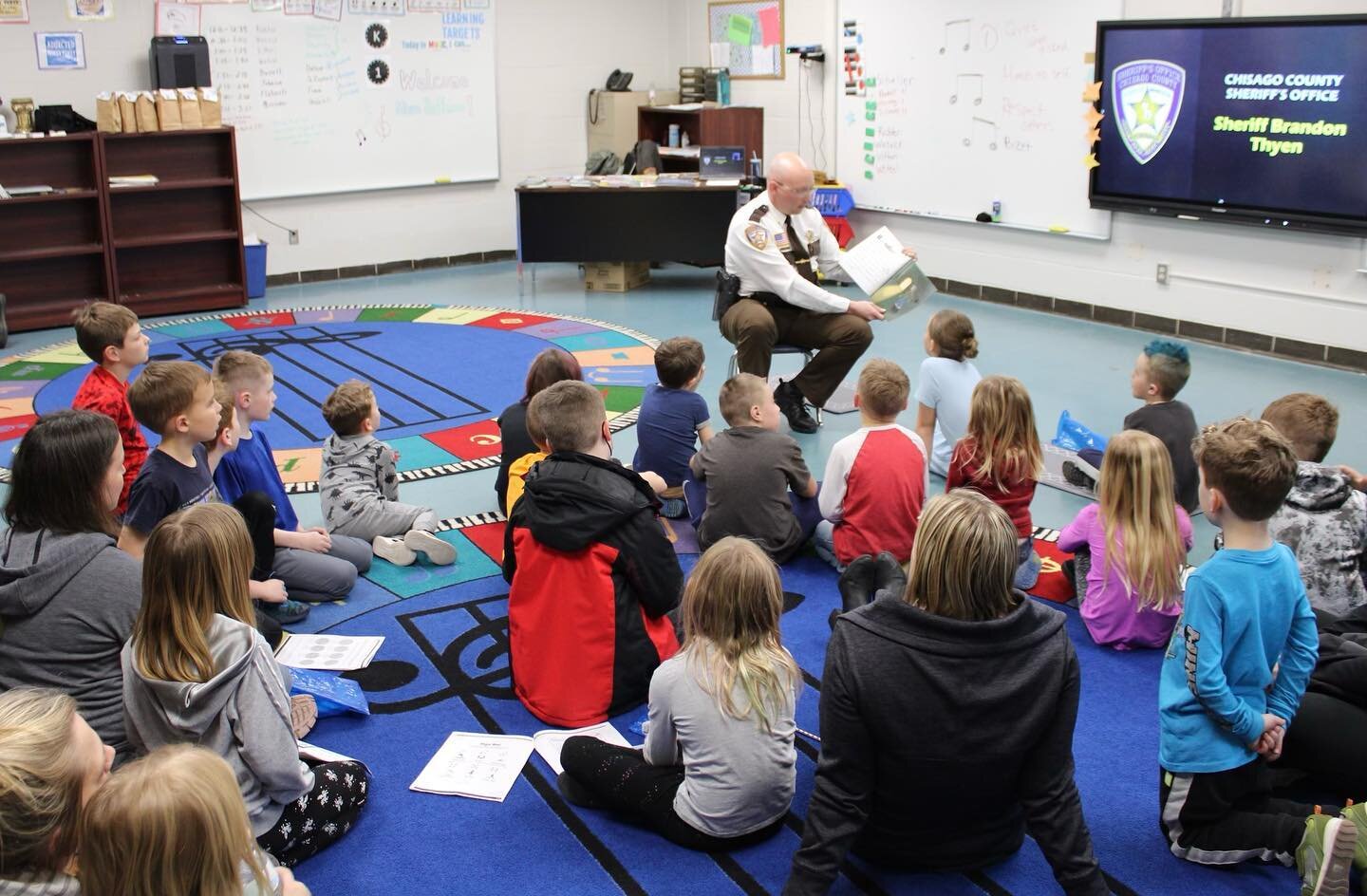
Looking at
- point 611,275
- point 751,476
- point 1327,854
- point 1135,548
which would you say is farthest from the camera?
point 611,275

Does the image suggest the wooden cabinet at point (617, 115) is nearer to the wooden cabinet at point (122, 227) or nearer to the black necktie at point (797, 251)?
the wooden cabinet at point (122, 227)

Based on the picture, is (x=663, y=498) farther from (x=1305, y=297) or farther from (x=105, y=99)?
(x=105, y=99)

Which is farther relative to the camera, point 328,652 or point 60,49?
point 60,49

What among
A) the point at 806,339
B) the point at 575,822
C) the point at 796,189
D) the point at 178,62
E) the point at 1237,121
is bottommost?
the point at 575,822

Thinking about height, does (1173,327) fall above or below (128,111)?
below

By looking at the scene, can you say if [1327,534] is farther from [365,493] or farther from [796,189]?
[796,189]

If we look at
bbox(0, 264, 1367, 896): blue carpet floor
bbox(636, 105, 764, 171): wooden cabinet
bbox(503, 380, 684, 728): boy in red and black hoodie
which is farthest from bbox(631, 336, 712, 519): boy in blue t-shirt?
bbox(636, 105, 764, 171): wooden cabinet

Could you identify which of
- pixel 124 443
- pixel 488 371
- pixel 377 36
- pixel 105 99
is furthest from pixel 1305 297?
pixel 105 99

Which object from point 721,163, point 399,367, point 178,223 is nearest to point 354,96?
point 178,223

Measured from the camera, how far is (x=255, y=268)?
29.7 feet

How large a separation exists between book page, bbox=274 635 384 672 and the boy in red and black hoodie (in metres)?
0.59

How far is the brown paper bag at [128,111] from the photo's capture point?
8.19 m

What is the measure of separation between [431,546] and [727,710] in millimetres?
1962

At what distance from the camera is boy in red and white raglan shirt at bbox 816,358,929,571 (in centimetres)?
389
